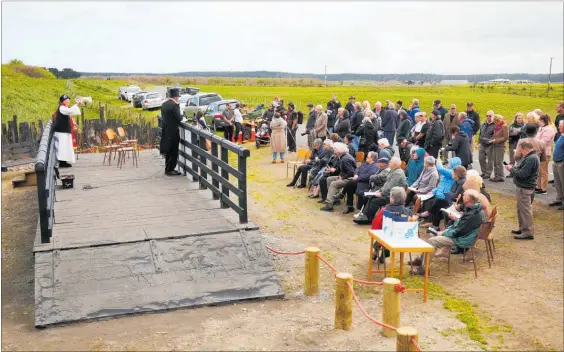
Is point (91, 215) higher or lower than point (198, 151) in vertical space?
lower

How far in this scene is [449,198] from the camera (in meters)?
9.87

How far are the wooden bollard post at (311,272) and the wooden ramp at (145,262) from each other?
360 millimetres

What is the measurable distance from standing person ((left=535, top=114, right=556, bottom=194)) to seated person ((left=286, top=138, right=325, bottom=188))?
4788 mm

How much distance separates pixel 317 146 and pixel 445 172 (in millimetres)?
4221

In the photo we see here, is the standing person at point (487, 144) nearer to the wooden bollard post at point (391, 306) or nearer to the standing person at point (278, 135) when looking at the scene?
the standing person at point (278, 135)

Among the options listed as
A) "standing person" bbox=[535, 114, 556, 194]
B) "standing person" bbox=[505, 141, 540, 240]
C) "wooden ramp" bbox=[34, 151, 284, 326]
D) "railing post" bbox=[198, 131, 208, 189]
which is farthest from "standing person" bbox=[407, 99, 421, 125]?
"wooden ramp" bbox=[34, 151, 284, 326]

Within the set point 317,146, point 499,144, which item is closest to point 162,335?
point 317,146

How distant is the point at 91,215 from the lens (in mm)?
8719

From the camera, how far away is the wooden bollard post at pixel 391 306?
622 cm

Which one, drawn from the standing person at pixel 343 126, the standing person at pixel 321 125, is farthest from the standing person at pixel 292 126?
the standing person at pixel 343 126

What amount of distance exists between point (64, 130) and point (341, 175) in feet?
19.2

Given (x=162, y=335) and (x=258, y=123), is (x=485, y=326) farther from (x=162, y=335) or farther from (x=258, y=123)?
(x=258, y=123)

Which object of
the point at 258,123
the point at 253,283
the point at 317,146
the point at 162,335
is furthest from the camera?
the point at 258,123

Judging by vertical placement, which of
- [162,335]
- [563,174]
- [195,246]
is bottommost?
[162,335]
